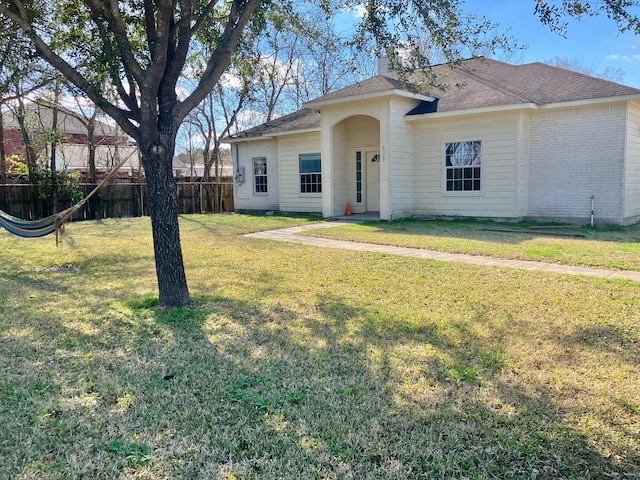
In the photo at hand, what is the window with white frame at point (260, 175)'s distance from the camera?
61.1 feet

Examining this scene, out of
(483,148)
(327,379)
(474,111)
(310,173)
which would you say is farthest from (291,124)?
(327,379)

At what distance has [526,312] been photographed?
4820 millimetres

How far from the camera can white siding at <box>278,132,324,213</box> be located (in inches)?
646

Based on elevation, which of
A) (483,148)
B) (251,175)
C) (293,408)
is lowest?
(293,408)

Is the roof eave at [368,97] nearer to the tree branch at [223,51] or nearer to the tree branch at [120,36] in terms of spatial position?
the tree branch at [223,51]

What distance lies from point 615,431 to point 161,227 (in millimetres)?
4393

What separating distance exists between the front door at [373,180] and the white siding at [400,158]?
180 cm

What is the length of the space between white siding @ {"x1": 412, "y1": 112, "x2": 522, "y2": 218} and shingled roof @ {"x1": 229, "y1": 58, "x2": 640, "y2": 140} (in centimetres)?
48

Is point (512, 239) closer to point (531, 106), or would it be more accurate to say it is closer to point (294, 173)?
point (531, 106)

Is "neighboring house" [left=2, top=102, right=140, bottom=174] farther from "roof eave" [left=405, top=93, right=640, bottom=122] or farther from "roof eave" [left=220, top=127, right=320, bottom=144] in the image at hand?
"roof eave" [left=405, top=93, right=640, bottom=122]

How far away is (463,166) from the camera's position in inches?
529

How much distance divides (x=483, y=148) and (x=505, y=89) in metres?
1.95

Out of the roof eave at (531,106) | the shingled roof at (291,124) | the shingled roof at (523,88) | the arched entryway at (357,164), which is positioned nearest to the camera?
the roof eave at (531,106)

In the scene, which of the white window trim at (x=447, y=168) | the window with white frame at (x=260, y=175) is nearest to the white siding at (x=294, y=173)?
the window with white frame at (x=260, y=175)
